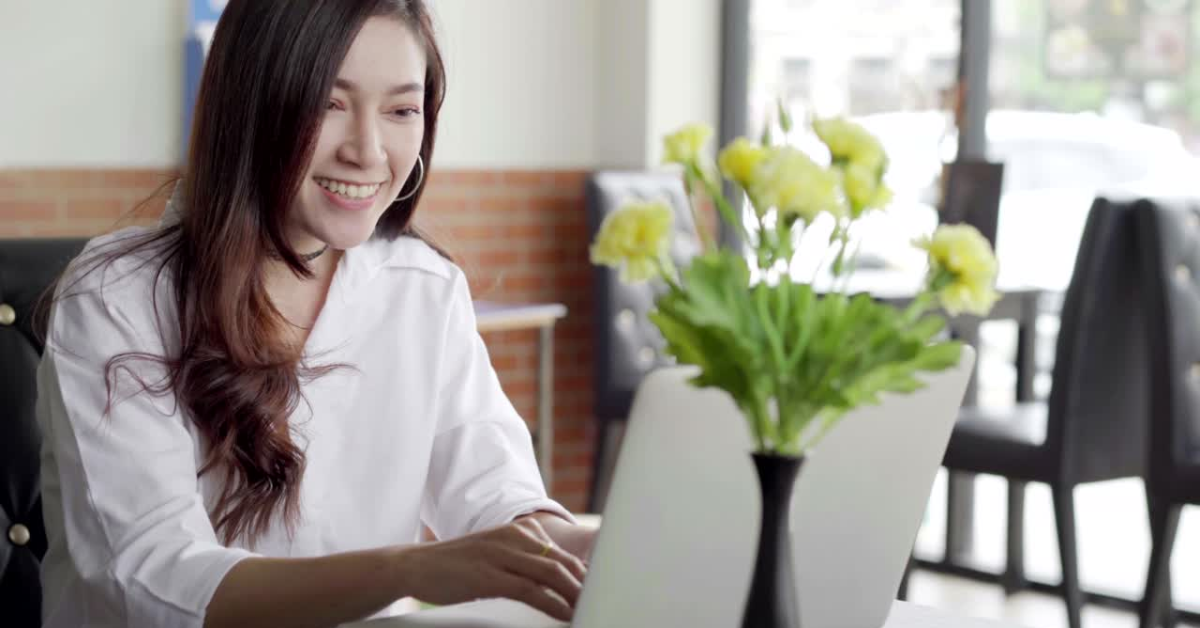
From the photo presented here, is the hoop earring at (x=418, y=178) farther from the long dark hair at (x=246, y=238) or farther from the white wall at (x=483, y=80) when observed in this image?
the white wall at (x=483, y=80)

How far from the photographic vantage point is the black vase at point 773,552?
0.96 metres

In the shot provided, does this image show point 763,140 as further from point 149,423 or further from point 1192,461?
point 1192,461

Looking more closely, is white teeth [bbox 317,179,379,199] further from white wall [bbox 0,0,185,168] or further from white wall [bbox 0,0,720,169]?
white wall [bbox 0,0,185,168]

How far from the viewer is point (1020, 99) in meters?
4.33

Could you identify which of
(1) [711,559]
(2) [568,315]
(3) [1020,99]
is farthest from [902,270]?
(1) [711,559]

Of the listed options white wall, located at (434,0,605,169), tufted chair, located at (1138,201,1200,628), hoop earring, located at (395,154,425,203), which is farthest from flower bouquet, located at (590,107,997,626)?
white wall, located at (434,0,605,169)

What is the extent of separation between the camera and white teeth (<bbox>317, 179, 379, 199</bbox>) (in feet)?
5.12

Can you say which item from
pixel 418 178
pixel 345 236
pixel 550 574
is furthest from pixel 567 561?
pixel 418 178

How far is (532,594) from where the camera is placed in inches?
46.3

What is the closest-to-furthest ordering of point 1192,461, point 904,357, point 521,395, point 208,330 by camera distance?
1. point 904,357
2. point 208,330
3. point 1192,461
4. point 521,395

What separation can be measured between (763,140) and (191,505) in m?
0.66

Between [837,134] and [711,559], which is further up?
[837,134]

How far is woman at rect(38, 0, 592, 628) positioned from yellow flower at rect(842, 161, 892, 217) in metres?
0.38

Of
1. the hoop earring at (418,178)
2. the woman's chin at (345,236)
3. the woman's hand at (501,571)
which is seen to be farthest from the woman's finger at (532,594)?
the hoop earring at (418,178)
